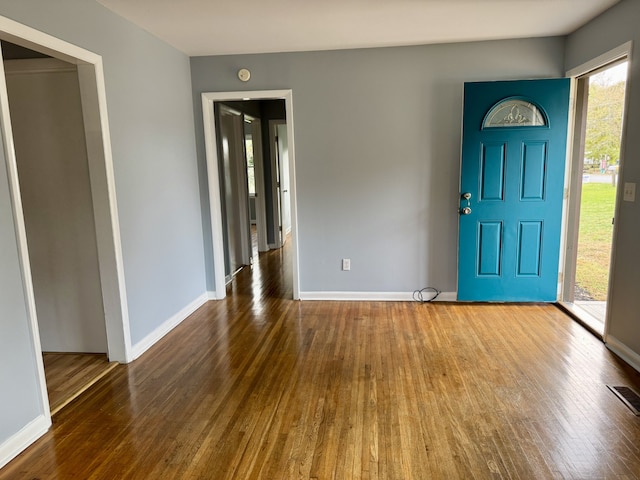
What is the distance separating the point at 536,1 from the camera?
293cm

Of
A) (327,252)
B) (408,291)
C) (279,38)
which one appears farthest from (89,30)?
(408,291)

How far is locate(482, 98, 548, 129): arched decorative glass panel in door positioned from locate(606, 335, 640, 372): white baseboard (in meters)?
1.91

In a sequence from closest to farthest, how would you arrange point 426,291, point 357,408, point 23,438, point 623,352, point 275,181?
point 23,438
point 357,408
point 623,352
point 426,291
point 275,181

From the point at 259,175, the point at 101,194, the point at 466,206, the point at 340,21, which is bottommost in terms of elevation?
the point at 466,206

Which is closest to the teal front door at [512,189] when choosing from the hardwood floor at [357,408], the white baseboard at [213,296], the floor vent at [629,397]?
the hardwood floor at [357,408]

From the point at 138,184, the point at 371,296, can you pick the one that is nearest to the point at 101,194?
the point at 138,184

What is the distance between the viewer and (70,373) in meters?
2.90

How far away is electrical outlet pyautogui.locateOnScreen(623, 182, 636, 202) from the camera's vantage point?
2838 mm

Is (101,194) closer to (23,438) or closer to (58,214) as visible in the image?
(58,214)

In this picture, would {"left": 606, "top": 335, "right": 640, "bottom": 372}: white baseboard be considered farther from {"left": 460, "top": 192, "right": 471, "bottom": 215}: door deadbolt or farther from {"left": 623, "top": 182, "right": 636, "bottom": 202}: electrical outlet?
{"left": 460, "top": 192, "right": 471, "bottom": 215}: door deadbolt

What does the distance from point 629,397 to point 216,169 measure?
3.79m

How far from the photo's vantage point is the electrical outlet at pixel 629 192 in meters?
2.84

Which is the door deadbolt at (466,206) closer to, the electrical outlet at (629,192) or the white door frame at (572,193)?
the white door frame at (572,193)

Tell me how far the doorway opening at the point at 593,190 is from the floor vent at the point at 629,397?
34.5 inches
